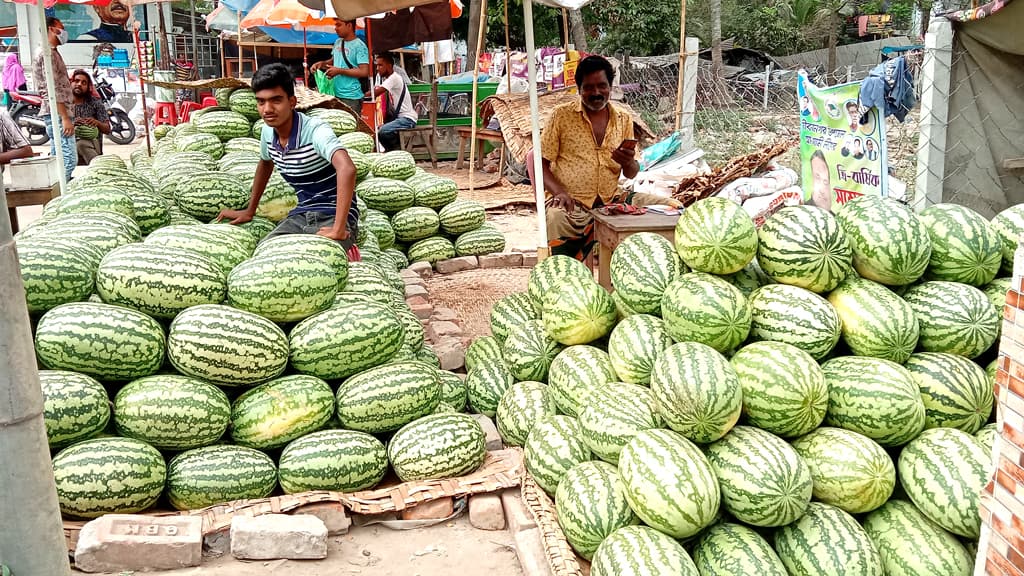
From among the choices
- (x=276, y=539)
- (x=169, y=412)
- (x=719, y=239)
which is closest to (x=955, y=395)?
(x=719, y=239)

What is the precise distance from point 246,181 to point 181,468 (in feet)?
10.7

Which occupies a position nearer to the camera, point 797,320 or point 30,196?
point 797,320

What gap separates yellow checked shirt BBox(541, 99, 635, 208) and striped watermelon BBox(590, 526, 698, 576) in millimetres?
3829

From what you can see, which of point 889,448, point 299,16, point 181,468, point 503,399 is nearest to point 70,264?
point 181,468

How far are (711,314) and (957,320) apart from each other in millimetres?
975

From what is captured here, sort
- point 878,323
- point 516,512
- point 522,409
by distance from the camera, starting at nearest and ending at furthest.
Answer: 1. point 878,323
2. point 516,512
3. point 522,409

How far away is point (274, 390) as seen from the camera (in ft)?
11.9

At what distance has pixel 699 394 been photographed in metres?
→ 2.75

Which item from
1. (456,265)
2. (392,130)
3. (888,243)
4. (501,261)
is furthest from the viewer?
(392,130)

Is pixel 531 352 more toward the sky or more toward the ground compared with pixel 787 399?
more toward the ground

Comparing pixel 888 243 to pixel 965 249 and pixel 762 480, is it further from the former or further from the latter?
pixel 762 480

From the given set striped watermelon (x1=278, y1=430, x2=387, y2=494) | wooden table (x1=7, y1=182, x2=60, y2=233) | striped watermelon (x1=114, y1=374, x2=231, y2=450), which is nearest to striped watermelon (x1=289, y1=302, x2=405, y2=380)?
striped watermelon (x1=278, y1=430, x2=387, y2=494)

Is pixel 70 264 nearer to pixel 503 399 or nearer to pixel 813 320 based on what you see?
pixel 503 399

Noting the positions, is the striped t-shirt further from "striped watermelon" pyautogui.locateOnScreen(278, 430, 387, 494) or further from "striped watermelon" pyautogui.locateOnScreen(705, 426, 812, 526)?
"striped watermelon" pyautogui.locateOnScreen(705, 426, 812, 526)
